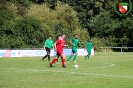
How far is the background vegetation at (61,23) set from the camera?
193 feet

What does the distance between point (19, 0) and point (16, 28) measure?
24.0 meters

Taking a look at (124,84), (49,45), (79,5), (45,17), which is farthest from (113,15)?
(124,84)

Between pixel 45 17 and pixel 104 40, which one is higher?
pixel 45 17

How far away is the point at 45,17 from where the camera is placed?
70.1 m

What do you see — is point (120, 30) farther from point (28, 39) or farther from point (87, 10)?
point (28, 39)

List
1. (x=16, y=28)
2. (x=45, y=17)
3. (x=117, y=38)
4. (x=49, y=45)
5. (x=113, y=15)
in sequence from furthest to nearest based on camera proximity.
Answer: (x=113, y=15) < (x=117, y=38) < (x=45, y=17) < (x=16, y=28) < (x=49, y=45)

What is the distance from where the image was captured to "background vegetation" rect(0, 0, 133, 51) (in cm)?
5872

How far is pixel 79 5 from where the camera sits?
286ft

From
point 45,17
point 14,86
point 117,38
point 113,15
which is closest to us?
point 14,86

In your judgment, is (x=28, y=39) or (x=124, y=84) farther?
(x=28, y=39)

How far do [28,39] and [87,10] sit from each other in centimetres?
3155

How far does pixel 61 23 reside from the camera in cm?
7275

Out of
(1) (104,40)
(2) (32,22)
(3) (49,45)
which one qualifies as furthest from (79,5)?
(3) (49,45)

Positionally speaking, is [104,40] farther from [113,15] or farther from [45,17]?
[45,17]
